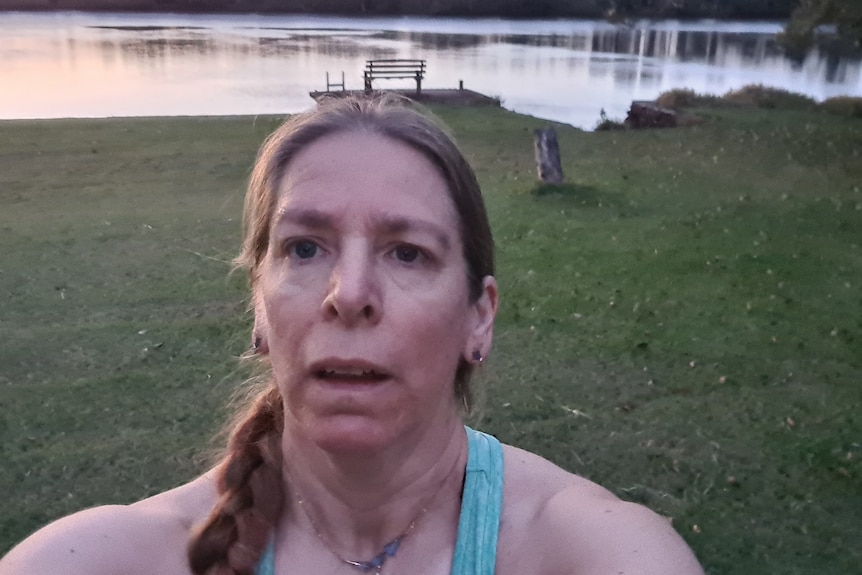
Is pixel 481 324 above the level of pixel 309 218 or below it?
below

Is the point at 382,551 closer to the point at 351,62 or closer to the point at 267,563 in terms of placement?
the point at 267,563

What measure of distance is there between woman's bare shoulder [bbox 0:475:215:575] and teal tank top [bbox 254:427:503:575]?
0.67 ft

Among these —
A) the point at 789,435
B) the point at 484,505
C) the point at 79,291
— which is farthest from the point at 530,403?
the point at 79,291

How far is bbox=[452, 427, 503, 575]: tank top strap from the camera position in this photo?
1735 mm

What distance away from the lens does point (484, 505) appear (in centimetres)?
181

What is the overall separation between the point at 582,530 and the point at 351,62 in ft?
131

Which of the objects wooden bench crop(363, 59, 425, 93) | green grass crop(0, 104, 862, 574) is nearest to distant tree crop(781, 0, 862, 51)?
green grass crop(0, 104, 862, 574)

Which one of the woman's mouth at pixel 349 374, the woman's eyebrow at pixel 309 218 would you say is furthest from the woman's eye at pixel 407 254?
the woman's mouth at pixel 349 374

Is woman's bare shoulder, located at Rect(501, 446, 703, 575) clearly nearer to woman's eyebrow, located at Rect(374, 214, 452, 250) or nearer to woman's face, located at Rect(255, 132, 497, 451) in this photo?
woman's face, located at Rect(255, 132, 497, 451)

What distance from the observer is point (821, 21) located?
17.6m

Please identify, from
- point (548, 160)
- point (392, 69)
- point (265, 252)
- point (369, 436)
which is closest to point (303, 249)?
point (265, 252)

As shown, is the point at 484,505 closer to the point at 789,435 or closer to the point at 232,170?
the point at 789,435

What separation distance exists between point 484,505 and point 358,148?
0.83m

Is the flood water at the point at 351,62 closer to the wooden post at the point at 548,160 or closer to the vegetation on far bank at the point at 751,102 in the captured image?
the vegetation on far bank at the point at 751,102
